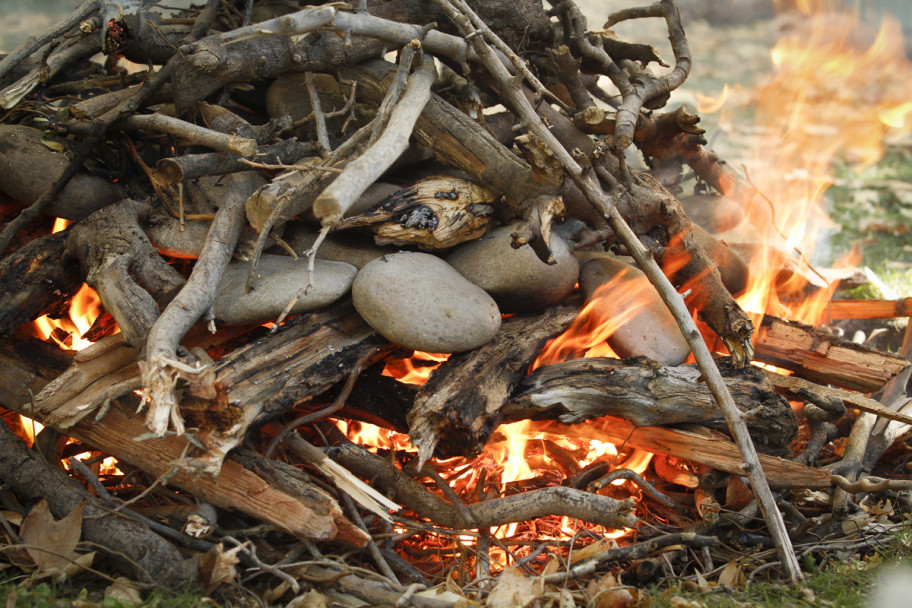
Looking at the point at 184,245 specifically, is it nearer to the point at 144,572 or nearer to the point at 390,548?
the point at 144,572

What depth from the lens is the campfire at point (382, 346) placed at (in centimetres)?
193

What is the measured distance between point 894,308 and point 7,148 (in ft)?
13.9

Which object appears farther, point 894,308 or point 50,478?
point 894,308

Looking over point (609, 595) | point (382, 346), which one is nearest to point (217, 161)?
point (382, 346)

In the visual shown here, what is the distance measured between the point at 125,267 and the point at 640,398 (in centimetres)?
188

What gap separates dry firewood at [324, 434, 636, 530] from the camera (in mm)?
2012

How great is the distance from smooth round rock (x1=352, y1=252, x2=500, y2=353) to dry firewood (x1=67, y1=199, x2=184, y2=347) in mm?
681

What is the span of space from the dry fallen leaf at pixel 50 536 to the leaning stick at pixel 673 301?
1.93 meters

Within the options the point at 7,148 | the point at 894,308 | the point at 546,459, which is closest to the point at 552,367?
the point at 546,459

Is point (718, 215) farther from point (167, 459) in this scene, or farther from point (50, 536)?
point (50, 536)

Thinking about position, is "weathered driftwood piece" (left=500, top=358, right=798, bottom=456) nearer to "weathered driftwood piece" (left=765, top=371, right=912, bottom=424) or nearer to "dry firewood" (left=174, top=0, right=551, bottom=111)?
"weathered driftwood piece" (left=765, top=371, right=912, bottom=424)

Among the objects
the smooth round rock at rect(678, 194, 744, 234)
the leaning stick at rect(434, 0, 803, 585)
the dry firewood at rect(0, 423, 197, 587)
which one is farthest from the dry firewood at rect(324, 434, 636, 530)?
the smooth round rock at rect(678, 194, 744, 234)

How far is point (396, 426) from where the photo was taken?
7.66 feet

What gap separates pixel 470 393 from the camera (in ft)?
6.84
